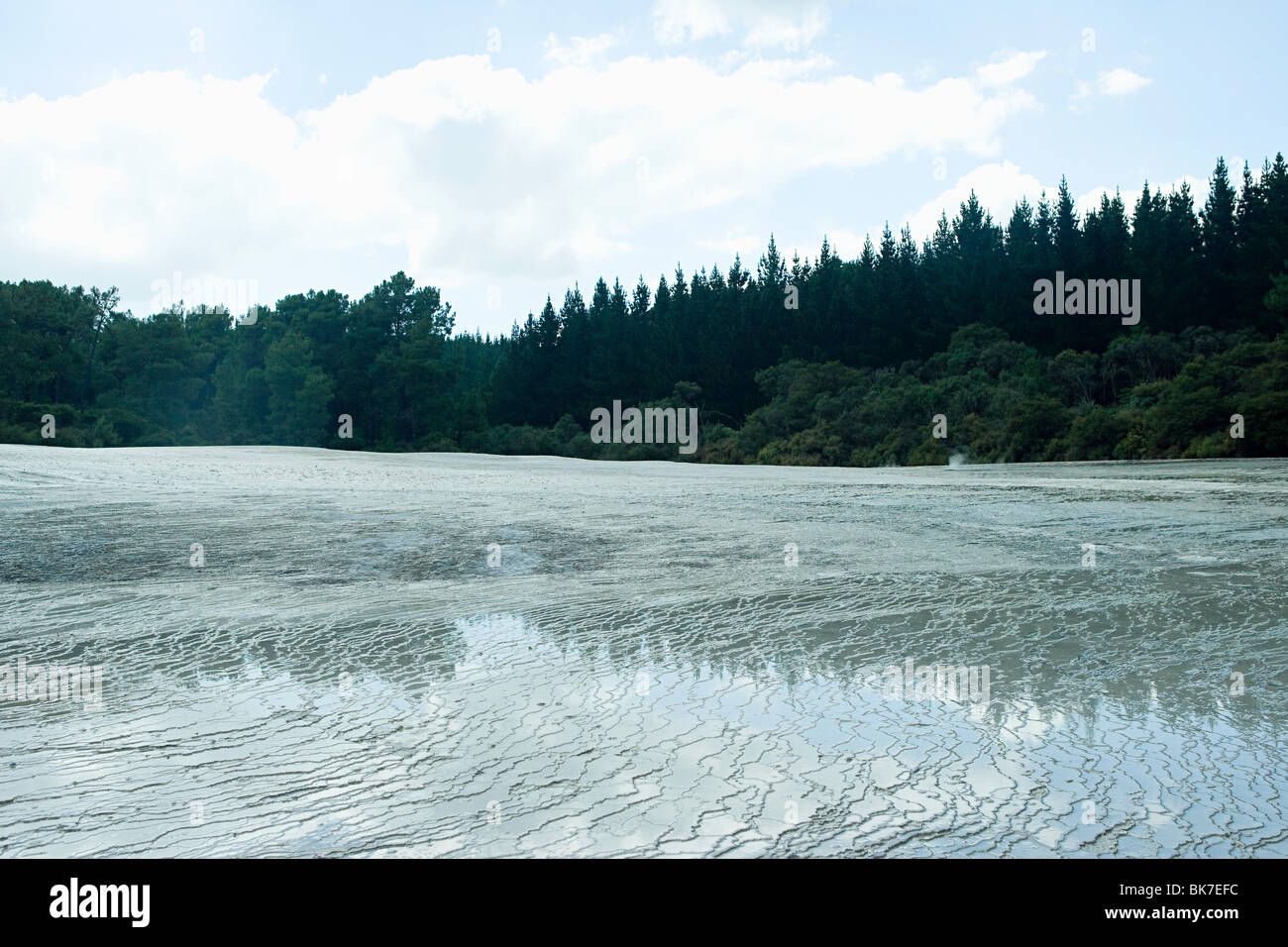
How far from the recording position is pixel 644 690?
11.0ft

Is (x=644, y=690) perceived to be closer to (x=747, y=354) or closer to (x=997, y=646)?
(x=997, y=646)

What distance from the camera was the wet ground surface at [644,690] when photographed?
2.25 m

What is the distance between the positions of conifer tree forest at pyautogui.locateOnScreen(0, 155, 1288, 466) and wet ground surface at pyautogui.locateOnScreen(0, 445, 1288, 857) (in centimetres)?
2191

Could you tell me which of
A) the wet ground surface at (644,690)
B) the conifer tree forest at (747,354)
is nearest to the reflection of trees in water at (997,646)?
the wet ground surface at (644,690)

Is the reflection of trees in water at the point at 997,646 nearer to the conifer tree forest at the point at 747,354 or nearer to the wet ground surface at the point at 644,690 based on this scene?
the wet ground surface at the point at 644,690

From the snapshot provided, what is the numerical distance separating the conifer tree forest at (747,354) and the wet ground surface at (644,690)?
71.9 ft

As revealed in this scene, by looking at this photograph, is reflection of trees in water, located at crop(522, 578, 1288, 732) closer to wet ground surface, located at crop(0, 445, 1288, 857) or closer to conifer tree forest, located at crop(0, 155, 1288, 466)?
wet ground surface, located at crop(0, 445, 1288, 857)

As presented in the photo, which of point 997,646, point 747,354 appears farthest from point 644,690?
point 747,354

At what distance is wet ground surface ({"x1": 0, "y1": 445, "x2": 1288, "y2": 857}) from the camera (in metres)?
2.25

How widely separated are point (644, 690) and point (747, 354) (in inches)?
2080

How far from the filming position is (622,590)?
5.25 metres

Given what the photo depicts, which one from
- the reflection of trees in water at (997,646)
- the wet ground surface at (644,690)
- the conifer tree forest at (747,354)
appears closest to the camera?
the wet ground surface at (644,690)
